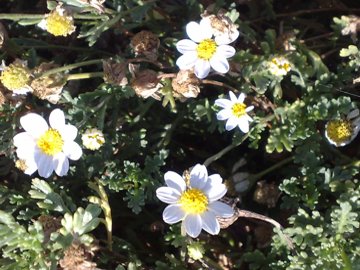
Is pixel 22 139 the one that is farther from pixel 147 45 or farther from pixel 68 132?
pixel 147 45

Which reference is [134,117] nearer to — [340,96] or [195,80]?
[195,80]

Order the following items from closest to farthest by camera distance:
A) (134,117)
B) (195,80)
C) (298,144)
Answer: (195,80)
(298,144)
(134,117)

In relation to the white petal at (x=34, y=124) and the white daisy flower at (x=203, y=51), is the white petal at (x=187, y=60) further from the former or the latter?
the white petal at (x=34, y=124)

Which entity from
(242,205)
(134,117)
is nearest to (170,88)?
(134,117)

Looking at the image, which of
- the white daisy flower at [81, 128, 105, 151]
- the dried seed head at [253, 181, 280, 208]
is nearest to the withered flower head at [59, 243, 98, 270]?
the white daisy flower at [81, 128, 105, 151]

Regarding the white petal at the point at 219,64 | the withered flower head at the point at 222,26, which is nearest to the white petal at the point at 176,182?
the white petal at the point at 219,64

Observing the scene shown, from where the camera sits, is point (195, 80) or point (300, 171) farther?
point (300, 171)
